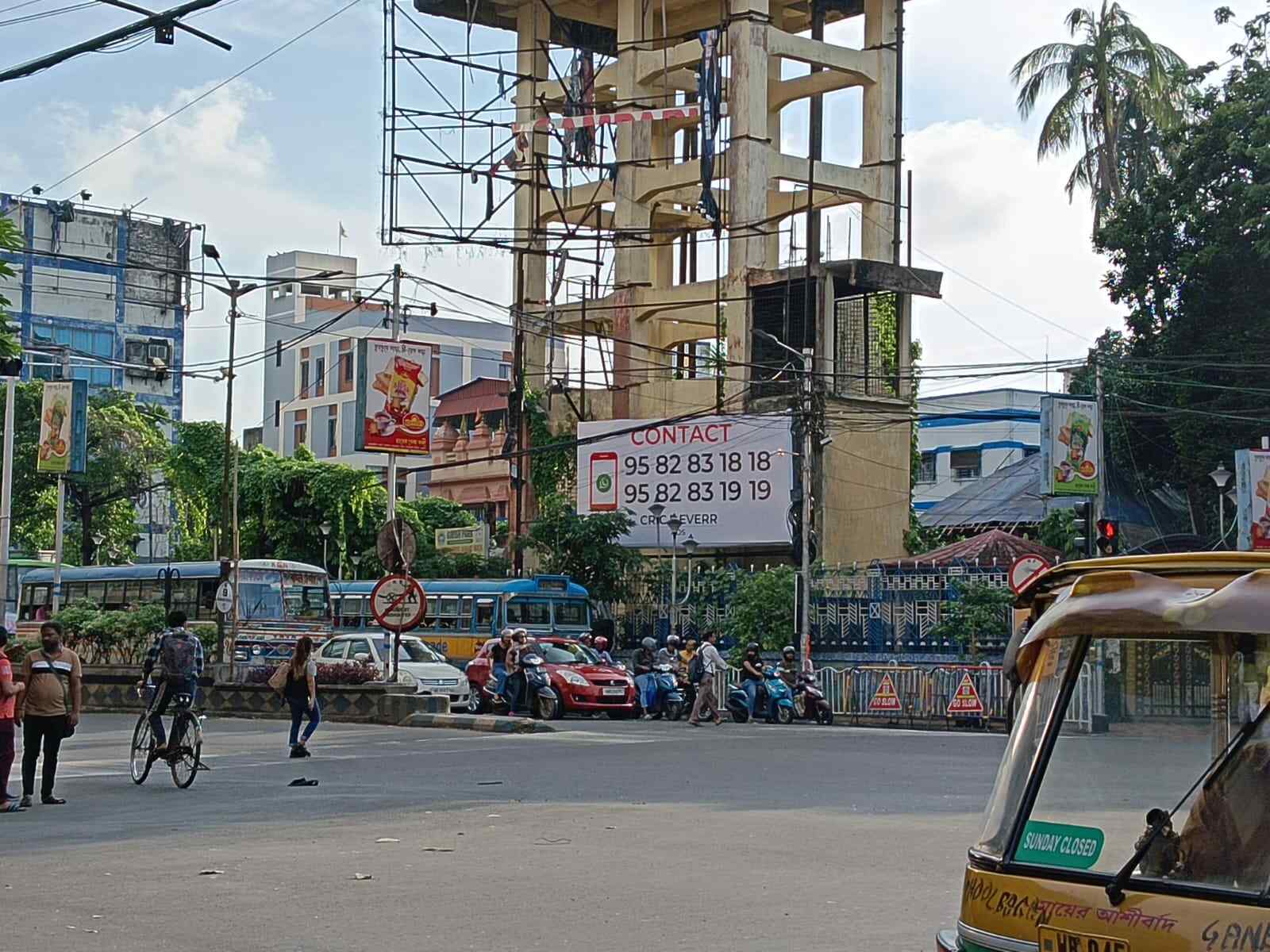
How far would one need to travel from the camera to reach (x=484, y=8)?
52.8 meters

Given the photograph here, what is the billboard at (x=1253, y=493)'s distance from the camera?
34344 millimetres

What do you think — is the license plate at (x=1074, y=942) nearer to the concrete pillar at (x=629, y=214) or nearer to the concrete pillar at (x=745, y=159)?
the concrete pillar at (x=745, y=159)

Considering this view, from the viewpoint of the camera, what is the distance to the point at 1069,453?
32938mm

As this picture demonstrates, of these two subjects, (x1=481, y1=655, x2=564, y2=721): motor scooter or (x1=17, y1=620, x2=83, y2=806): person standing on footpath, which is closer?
(x1=17, y1=620, x2=83, y2=806): person standing on footpath

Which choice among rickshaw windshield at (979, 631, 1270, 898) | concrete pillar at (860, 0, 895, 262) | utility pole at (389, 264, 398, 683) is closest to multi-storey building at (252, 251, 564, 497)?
concrete pillar at (860, 0, 895, 262)

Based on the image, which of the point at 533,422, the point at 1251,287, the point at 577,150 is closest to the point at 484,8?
the point at 577,150

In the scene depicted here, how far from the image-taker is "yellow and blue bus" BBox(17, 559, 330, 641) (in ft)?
137

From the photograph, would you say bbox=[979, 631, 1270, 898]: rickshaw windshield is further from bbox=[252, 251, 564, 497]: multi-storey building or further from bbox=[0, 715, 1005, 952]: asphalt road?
bbox=[252, 251, 564, 497]: multi-storey building

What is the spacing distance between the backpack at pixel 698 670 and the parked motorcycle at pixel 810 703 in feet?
6.77

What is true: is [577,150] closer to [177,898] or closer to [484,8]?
[484,8]

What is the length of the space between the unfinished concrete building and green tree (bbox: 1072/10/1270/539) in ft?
18.0

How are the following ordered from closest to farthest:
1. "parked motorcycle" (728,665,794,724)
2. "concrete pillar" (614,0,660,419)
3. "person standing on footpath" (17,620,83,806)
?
"person standing on footpath" (17,620,83,806) < "parked motorcycle" (728,665,794,724) < "concrete pillar" (614,0,660,419)

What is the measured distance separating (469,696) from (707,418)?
1556cm

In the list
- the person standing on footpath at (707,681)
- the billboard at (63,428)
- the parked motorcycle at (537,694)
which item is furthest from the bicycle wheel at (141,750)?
the billboard at (63,428)
